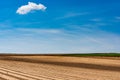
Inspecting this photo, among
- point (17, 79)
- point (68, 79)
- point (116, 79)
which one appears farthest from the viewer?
point (116, 79)

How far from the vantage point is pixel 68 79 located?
49.9 ft

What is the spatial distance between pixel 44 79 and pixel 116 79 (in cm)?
412

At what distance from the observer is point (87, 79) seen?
15.7 meters

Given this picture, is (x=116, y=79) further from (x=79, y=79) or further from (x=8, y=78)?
(x=8, y=78)

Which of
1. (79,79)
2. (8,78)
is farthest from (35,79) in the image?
(79,79)

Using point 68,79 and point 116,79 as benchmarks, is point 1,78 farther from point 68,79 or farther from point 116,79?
point 116,79

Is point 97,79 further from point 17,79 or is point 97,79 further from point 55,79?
point 17,79

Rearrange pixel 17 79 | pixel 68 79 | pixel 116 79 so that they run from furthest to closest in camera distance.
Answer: pixel 116 79 → pixel 68 79 → pixel 17 79

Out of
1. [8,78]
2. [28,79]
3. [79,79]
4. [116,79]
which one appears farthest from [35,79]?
[116,79]

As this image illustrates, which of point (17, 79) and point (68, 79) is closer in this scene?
point (17, 79)

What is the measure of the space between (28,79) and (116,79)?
192 inches

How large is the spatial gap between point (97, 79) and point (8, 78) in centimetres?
455

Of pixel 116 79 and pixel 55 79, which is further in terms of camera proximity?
pixel 116 79

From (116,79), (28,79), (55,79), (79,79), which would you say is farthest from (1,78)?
(116,79)
